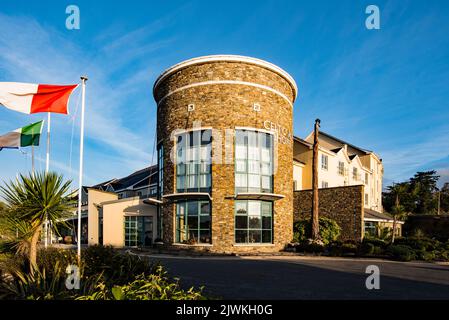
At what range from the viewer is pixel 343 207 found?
82.4 ft

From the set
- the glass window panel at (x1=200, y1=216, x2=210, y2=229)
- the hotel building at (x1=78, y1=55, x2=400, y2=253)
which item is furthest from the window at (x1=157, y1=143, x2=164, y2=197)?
the glass window panel at (x1=200, y1=216, x2=210, y2=229)

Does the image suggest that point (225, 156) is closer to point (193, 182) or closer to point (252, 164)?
point (252, 164)

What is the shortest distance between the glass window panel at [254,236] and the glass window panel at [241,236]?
0.28 meters

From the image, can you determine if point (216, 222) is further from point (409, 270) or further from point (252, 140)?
point (409, 270)

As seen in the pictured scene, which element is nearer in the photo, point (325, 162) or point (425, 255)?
point (425, 255)

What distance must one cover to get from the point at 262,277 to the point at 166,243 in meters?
12.0

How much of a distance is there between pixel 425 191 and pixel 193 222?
58.2 metres

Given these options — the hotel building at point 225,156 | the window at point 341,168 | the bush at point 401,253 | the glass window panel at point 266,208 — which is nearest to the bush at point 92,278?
the hotel building at point 225,156

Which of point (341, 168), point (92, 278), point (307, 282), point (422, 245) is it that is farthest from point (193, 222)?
point (341, 168)

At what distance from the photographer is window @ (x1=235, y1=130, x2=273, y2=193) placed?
814 inches

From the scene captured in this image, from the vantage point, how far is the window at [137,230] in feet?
83.0

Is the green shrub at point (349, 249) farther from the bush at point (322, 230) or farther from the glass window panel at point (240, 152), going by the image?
the glass window panel at point (240, 152)

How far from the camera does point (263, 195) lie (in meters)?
20.2
